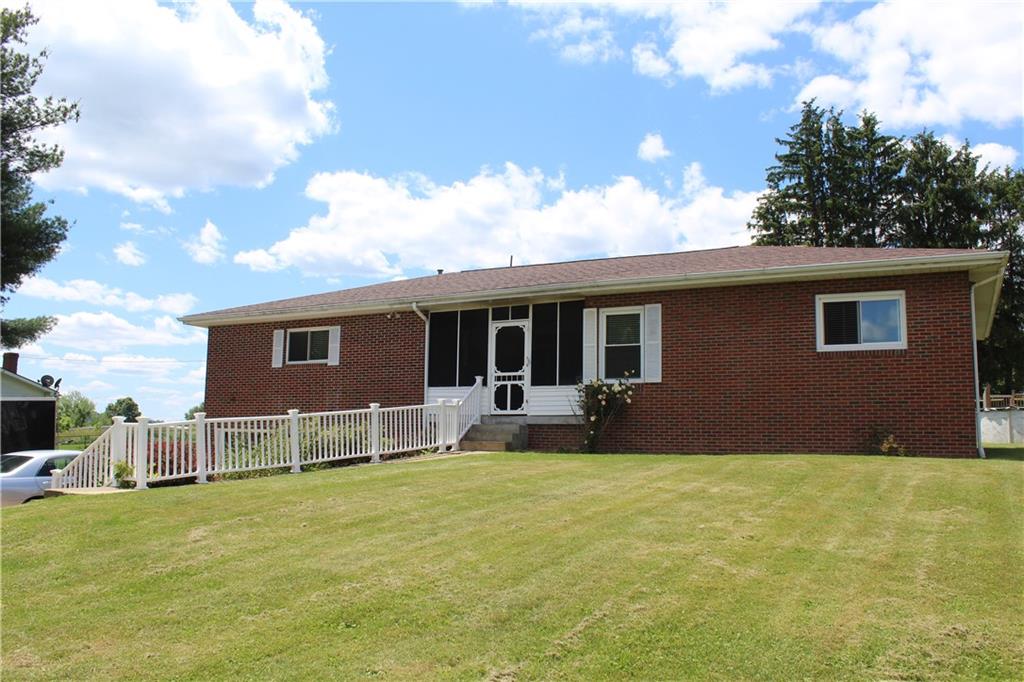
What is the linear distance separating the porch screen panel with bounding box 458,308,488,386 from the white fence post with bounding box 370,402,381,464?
370 centimetres

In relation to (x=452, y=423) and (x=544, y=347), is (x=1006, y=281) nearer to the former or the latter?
(x=544, y=347)

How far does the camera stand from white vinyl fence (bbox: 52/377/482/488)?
395 inches

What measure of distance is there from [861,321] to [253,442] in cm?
994

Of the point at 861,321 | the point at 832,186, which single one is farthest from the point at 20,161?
the point at 832,186

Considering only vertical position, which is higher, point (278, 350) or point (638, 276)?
point (638, 276)

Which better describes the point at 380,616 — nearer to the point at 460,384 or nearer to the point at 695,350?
the point at 695,350

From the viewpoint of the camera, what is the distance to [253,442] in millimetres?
11664

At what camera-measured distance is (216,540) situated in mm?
6176

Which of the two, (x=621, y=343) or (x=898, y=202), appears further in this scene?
(x=898, y=202)

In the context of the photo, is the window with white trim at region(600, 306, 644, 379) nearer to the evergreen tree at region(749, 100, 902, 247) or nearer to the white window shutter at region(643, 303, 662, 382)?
the white window shutter at region(643, 303, 662, 382)


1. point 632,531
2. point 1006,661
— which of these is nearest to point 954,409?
point 632,531

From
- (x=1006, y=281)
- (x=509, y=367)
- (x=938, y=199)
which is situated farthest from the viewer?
(x=938, y=199)

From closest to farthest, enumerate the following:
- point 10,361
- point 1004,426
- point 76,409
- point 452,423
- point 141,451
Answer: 1. point 141,451
2. point 452,423
3. point 10,361
4. point 1004,426
5. point 76,409

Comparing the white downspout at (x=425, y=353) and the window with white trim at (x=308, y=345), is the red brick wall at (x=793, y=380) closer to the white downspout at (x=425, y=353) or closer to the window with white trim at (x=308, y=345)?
the white downspout at (x=425, y=353)
